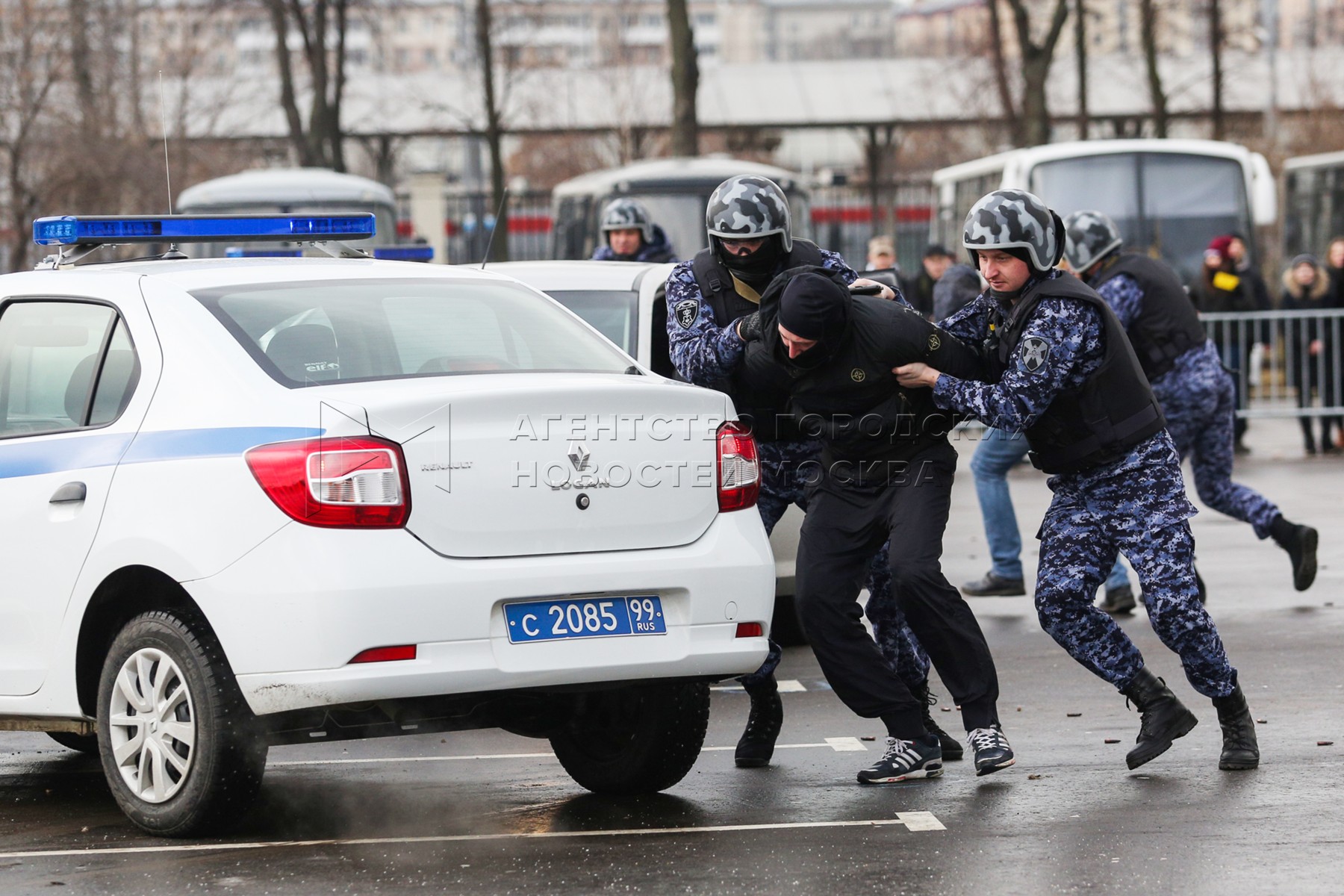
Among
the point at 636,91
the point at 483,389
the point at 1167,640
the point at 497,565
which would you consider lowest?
the point at 1167,640

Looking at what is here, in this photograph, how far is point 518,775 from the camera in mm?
6363

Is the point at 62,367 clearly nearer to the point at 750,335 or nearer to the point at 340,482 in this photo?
the point at 340,482

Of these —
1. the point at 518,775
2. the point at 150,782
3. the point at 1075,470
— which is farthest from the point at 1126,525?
the point at 150,782

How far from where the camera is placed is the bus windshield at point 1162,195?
23.7 m

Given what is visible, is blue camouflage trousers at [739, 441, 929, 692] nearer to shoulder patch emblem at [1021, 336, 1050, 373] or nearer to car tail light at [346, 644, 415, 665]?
shoulder patch emblem at [1021, 336, 1050, 373]

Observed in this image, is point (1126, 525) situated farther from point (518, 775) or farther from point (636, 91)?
point (636, 91)

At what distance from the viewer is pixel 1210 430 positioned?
9734mm

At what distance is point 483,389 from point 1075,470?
1940 mm

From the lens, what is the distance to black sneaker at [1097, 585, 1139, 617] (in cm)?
956

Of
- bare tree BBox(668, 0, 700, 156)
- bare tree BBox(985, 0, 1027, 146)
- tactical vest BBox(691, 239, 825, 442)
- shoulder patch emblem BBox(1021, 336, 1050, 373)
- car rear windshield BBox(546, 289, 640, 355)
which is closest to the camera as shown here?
shoulder patch emblem BBox(1021, 336, 1050, 373)

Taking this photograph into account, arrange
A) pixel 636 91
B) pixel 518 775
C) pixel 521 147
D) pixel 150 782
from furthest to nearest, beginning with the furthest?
pixel 521 147
pixel 636 91
pixel 518 775
pixel 150 782

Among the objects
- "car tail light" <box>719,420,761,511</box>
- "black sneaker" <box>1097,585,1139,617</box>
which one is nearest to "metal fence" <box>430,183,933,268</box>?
"black sneaker" <box>1097,585,1139,617</box>

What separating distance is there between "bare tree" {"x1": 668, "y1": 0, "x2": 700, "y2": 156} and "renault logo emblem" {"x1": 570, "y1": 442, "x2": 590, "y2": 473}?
70.7 ft

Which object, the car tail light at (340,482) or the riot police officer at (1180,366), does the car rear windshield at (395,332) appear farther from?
the riot police officer at (1180,366)
